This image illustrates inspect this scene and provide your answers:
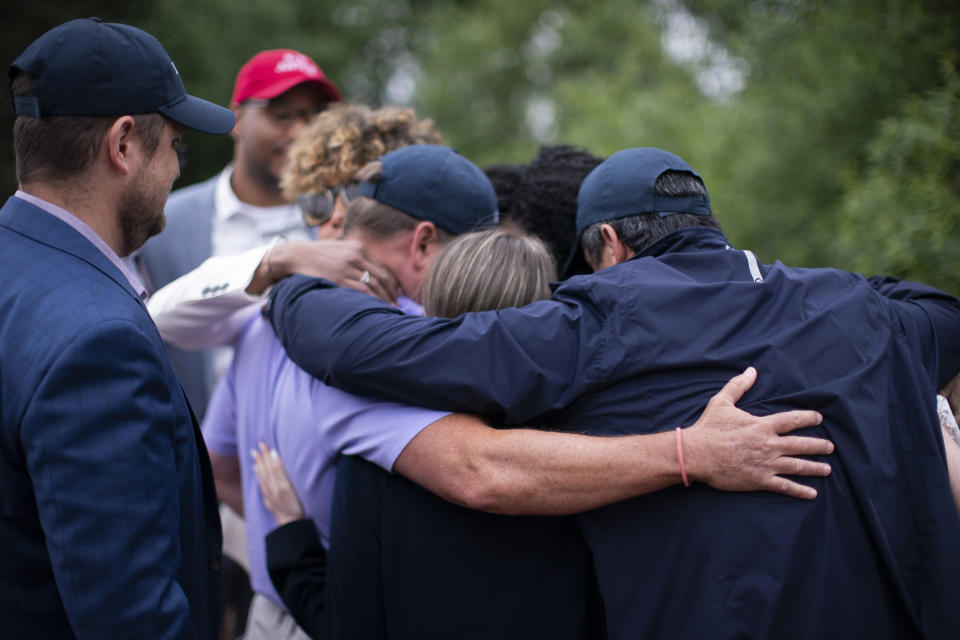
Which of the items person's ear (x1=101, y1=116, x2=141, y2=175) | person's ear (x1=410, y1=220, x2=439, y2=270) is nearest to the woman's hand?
person's ear (x1=410, y1=220, x2=439, y2=270)

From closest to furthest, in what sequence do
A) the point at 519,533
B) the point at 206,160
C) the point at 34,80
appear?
the point at 34,80 → the point at 519,533 → the point at 206,160

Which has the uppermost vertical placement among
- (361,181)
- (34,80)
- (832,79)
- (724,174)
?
(832,79)

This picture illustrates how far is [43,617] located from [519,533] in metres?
1.01

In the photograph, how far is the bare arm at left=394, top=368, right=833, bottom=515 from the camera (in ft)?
5.73

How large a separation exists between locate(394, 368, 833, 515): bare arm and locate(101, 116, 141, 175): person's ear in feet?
2.91

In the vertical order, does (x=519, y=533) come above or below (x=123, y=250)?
below

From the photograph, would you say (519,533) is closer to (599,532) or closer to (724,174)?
(599,532)

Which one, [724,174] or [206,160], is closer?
[724,174]

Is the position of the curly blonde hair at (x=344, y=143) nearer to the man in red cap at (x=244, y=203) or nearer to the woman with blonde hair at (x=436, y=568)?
the man in red cap at (x=244, y=203)

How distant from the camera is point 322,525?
230cm

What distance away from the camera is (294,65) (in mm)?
3961

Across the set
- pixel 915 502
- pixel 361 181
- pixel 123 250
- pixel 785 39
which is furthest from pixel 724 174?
pixel 123 250

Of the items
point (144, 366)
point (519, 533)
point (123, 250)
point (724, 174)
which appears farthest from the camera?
point (724, 174)

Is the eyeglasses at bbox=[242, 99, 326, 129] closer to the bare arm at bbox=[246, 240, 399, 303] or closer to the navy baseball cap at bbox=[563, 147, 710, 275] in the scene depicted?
A: the bare arm at bbox=[246, 240, 399, 303]
